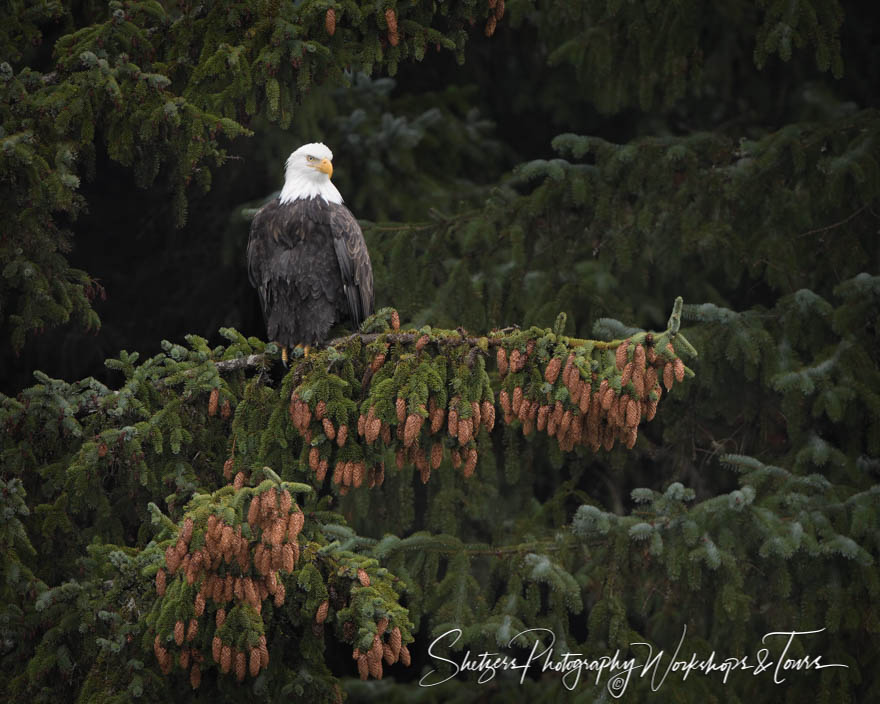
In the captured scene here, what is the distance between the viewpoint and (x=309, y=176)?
19.8 feet

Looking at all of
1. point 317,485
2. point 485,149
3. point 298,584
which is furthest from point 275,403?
point 485,149

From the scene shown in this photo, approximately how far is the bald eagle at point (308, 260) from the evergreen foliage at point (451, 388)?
333mm

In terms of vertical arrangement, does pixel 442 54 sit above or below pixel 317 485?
above

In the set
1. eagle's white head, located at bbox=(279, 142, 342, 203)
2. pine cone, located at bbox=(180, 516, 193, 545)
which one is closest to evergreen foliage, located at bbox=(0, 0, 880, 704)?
pine cone, located at bbox=(180, 516, 193, 545)

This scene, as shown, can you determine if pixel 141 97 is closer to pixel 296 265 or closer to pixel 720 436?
pixel 296 265

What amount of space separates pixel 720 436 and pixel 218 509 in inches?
160

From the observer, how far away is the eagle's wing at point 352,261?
589 cm

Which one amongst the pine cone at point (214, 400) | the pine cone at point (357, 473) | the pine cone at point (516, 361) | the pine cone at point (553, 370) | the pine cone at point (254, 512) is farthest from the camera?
the pine cone at point (214, 400)

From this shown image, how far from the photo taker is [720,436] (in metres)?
7.05

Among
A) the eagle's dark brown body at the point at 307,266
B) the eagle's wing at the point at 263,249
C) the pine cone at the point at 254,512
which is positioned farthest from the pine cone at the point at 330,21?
the pine cone at the point at 254,512

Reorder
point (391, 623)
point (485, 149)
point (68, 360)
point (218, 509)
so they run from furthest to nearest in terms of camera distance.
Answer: point (485, 149) < point (68, 360) < point (391, 623) < point (218, 509)

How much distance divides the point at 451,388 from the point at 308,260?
1.96 meters

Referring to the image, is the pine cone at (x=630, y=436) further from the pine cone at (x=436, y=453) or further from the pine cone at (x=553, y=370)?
the pine cone at (x=436, y=453)

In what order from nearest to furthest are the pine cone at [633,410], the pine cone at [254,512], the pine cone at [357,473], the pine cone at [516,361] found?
the pine cone at [254,512]
the pine cone at [633,410]
the pine cone at [516,361]
the pine cone at [357,473]
